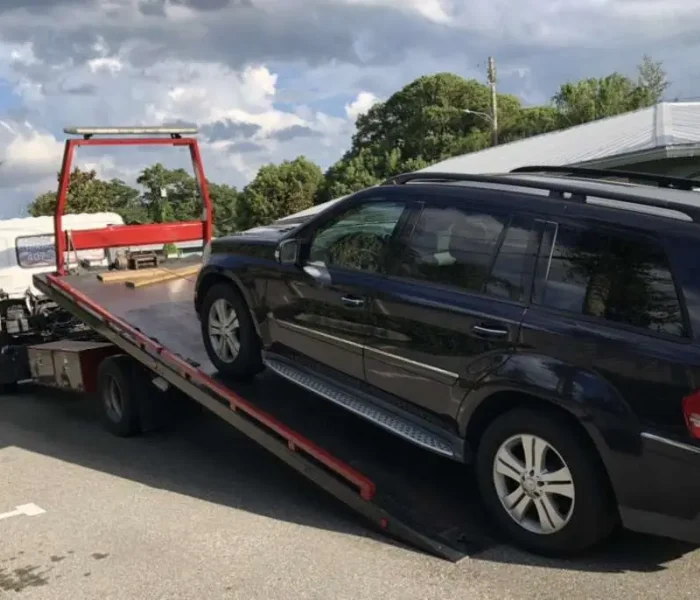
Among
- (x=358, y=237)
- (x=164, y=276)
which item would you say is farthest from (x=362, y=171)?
(x=358, y=237)

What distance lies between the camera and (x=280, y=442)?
17.8 ft

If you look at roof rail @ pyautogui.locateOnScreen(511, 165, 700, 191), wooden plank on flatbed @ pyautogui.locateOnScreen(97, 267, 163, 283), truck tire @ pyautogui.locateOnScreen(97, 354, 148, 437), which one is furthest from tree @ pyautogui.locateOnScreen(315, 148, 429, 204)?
roof rail @ pyautogui.locateOnScreen(511, 165, 700, 191)

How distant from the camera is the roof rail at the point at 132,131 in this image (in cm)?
816

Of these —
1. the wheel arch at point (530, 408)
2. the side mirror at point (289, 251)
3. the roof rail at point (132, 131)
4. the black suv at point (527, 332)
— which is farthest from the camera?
the roof rail at point (132, 131)

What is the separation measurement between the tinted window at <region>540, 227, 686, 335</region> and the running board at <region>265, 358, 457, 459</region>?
101 centimetres

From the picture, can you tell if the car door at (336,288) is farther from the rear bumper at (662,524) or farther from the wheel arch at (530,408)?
the rear bumper at (662,524)

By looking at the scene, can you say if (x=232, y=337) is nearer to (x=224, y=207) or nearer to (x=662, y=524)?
(x=662, y=524)

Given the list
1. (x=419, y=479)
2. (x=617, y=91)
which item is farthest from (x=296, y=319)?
(x=617, y=91)

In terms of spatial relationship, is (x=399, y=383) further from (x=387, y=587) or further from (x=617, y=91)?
(x=617, y=91)

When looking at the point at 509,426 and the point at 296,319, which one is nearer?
the point at 509,426

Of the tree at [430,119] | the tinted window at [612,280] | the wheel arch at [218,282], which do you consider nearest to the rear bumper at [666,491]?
the tinted window at [612,280]

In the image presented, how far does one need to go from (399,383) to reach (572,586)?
1.42 meters

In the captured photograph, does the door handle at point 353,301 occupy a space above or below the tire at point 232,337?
above

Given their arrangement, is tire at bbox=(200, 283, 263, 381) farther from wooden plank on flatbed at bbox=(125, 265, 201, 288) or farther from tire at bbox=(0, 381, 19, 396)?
tire at bbox=(0, 381, 19, 396)
